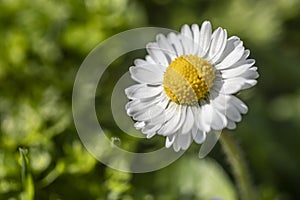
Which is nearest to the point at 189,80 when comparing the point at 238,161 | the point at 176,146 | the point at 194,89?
the point at 194,89

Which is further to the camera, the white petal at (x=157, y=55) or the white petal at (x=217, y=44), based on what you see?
the white petal at (x=157, y=55)

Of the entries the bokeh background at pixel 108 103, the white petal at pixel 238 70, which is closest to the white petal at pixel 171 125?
the white petal at pixel 238 70

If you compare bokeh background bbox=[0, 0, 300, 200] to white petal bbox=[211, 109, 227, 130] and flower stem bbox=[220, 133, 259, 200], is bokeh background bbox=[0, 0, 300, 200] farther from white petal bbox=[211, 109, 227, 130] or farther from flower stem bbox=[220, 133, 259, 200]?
white petal bbox=[211, 109, 227, 130]

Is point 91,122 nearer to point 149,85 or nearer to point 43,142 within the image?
point 43,142

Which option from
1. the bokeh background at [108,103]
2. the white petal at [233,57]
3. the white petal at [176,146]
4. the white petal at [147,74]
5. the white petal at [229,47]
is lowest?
the white petal at [176,146]

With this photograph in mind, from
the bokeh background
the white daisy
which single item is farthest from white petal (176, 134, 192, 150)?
the bokeh background

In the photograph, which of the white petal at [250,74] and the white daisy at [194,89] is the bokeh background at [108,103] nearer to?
the white daisy at [194,89]
